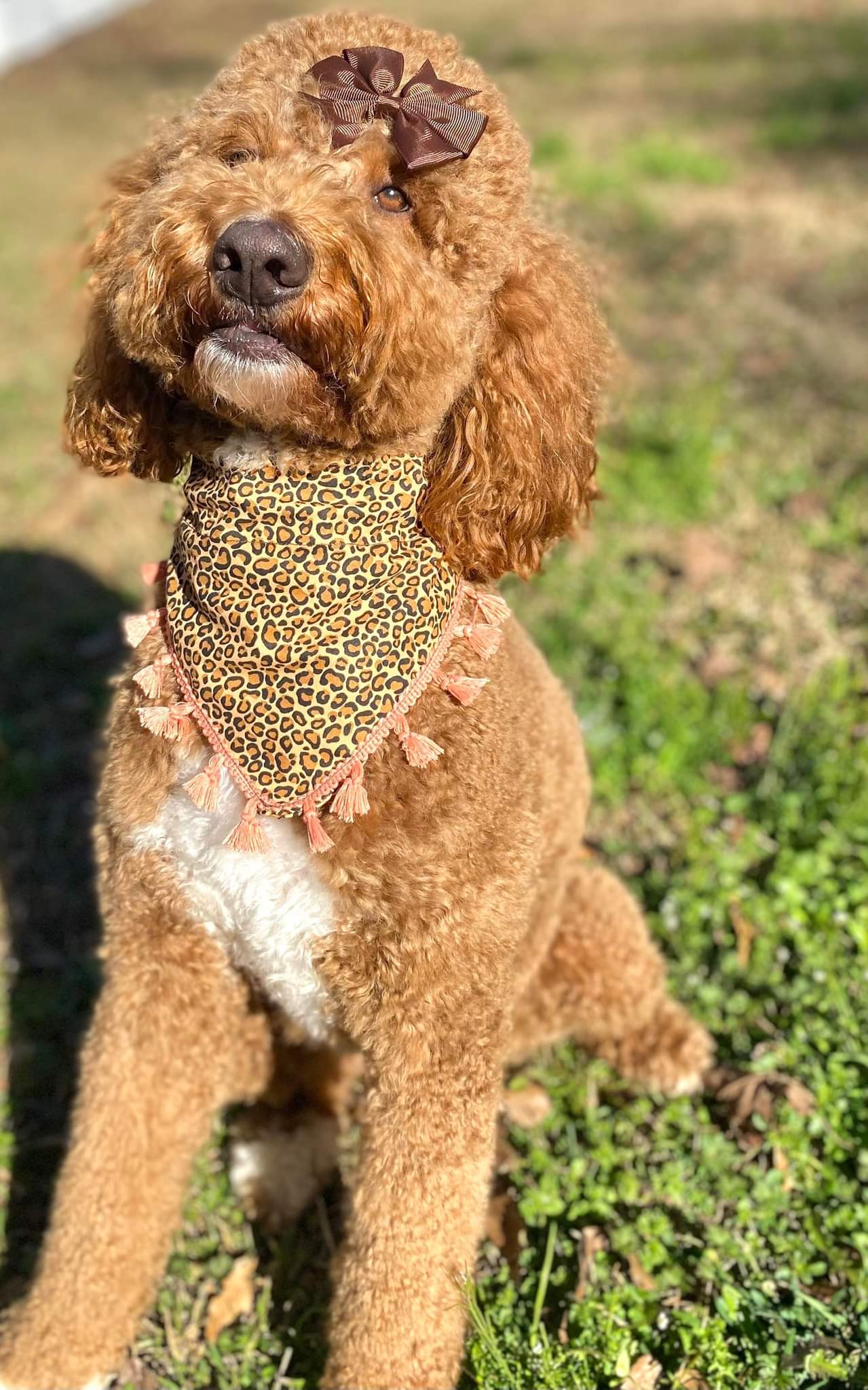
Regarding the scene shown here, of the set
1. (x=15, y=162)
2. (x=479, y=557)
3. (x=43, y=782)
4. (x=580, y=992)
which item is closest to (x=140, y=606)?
(x=43, y=782)

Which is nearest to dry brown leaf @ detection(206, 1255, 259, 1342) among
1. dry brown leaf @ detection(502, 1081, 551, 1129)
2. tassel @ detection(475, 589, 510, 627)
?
dry brown leaf @ detection(502, 1081, 551, 1129)

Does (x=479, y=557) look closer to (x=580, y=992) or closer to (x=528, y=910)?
(x=528, y=910)

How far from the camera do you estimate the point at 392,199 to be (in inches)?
73.7

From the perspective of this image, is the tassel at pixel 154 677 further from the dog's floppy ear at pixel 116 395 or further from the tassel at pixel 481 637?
the tassel at pixel 481 637

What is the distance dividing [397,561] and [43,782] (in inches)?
86.6

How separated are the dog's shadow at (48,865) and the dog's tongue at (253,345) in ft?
6.04

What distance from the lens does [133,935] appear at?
2.20 metres

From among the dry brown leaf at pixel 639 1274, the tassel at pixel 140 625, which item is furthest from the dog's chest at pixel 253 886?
the dry brown leaf at pixel 639 1274

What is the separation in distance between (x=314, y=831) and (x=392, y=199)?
0.97 meters

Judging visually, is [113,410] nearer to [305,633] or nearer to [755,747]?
[305,633]

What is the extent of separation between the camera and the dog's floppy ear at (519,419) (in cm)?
197

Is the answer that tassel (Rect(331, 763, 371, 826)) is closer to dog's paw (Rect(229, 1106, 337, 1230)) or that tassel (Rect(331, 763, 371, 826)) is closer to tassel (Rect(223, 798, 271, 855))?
tassel (Rect(223, 798, 271, 855))

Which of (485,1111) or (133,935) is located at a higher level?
(133,935)

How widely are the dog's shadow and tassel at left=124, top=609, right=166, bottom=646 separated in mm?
1329
